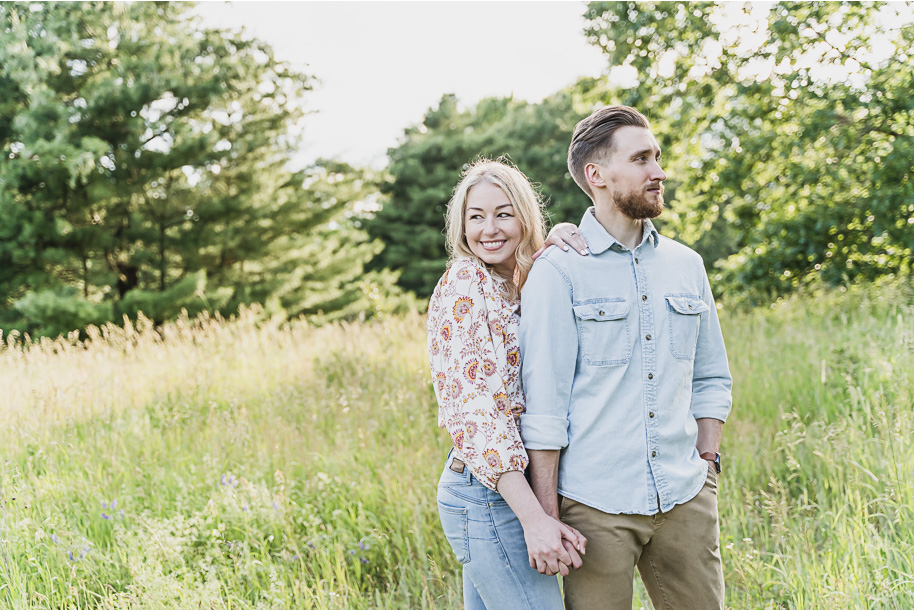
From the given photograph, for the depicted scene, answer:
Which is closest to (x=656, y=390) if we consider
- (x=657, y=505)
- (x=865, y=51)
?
(x=657, y=505)

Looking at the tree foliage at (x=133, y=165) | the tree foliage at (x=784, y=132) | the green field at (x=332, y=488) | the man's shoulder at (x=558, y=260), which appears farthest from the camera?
the tree foliage at (x=133, y=165)

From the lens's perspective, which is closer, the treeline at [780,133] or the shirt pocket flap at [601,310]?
the shirt pocket flap at [601,310]

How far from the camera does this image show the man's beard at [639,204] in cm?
197

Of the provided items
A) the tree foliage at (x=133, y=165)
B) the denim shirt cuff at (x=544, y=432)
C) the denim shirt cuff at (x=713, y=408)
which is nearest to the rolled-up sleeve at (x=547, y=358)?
the denim shirt cuff at (x=544, y=432)

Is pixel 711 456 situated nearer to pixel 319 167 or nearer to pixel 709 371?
pixel 709 371

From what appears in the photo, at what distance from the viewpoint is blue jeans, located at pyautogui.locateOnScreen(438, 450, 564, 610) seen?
69.9 inches

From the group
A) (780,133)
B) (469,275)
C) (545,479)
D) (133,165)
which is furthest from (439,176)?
(545,479)

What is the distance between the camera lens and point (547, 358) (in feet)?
5.97

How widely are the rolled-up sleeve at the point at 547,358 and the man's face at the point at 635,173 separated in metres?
0.34

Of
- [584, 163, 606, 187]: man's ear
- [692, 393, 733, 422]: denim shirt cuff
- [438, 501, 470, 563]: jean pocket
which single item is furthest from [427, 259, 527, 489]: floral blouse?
[692, 393, 733, 422]: denim shirt cuff

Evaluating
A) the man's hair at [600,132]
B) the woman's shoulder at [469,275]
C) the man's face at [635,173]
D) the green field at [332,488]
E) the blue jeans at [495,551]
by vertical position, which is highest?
the man's hair at [600,132]

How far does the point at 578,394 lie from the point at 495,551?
1.65ft

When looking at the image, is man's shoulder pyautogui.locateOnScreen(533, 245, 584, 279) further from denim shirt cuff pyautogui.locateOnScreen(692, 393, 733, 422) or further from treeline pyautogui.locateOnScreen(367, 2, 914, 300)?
treeline pyautogui.locateOnScreen(367, 2, 914, 300)

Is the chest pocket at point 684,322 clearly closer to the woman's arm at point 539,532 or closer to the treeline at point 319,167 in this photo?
the woman's arm at point 539,532
